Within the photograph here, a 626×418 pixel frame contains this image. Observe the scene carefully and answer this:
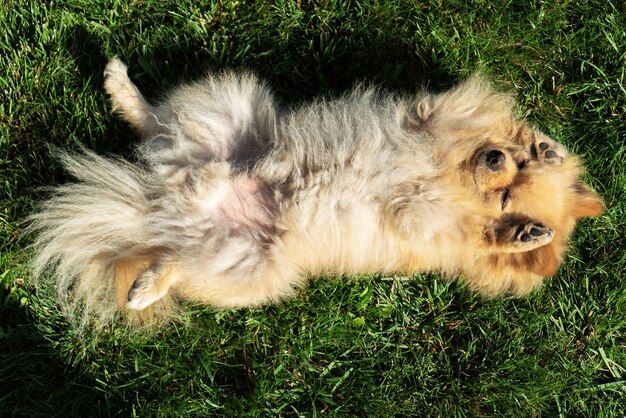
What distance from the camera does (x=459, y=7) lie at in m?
4.23

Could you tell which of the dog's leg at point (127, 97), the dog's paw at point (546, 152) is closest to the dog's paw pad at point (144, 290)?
the dog's leg at point (127, 97)

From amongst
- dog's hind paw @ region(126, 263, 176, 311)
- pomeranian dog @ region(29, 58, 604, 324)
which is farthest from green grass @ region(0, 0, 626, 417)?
dog's hind paw @ region(126, 263, 176, 311)

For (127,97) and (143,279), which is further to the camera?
(127,97)

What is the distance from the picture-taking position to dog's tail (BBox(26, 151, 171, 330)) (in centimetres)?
324

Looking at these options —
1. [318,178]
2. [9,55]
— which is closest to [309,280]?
[318,178]

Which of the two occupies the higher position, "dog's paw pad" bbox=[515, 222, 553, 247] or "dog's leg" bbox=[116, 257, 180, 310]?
"dog's paw pad" bbox=[515, 222, 553, 247]

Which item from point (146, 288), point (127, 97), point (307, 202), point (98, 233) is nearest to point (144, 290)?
point (146, 288)

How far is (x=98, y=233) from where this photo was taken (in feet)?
10.7

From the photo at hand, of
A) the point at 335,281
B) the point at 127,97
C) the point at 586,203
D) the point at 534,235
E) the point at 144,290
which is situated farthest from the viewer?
the point at 335,281

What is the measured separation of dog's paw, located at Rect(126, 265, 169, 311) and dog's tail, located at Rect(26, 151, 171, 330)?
0.53ft

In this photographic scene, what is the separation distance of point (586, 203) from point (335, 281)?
175 cm

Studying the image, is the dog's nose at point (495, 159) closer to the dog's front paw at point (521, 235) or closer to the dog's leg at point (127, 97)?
the dog's front paw at point (521, 235)

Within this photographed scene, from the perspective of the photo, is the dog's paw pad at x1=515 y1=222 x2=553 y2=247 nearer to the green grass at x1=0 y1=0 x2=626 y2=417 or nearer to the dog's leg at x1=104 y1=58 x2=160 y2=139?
the green grass at x1=0 y1=0 x2=626 y2=417

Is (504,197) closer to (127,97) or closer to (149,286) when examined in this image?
(149,286)
